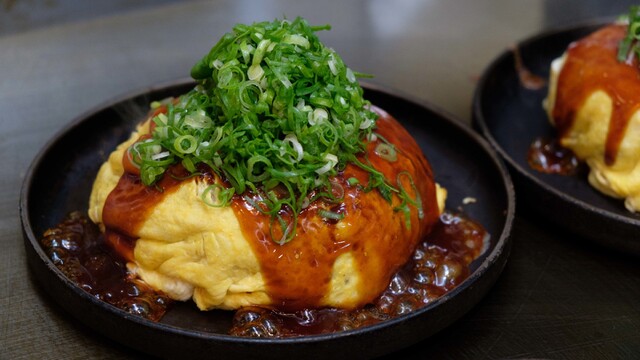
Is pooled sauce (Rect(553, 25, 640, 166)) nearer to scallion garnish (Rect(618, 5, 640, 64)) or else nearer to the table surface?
scallion garnish (Rect(618, 5, 640, 64))

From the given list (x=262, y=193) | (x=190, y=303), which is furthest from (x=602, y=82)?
(x=190, y=303)

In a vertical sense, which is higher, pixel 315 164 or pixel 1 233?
pixel 315 164

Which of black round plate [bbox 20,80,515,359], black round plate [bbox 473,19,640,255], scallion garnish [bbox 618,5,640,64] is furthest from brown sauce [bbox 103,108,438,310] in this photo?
scallion garnish [bbox 618,5,640,64]

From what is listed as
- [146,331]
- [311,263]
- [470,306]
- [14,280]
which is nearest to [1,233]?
[14,280]

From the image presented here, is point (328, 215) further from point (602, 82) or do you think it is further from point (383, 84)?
point (383, 84)

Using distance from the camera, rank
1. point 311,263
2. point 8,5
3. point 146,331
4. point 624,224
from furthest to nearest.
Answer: point 8,5 < point 624,224 < point 311,263 < point 146,331

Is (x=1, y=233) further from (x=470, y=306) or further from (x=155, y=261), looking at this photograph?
(x=470, y=306)
